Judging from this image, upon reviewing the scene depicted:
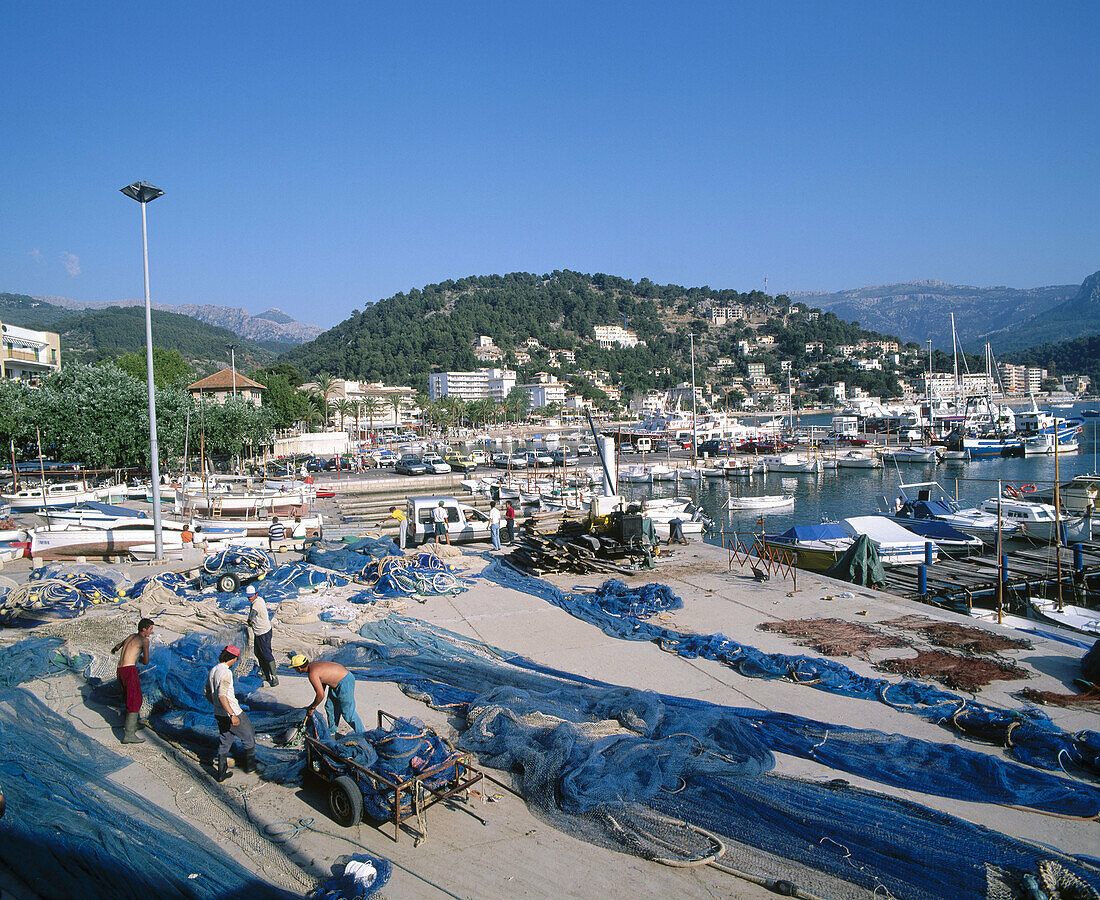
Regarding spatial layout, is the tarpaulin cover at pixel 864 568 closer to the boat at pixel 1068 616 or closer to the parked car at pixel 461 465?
the boat at pixel 1068 616

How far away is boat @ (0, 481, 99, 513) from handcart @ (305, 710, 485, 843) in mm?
24043

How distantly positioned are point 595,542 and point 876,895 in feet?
34.5

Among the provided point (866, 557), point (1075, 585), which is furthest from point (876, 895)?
point (1075, 585)

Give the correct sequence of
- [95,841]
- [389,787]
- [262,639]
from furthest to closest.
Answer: [262,639], [389,787], [95,841]

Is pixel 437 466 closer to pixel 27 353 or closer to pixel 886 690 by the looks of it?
pixel 27 353

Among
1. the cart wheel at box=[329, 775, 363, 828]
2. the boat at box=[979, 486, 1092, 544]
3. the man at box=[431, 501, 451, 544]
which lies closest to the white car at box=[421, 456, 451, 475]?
the man at box=[431, 501, 451, 544]

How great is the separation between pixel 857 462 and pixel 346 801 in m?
59.4

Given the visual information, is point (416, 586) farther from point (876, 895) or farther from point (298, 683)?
point (876, 895)

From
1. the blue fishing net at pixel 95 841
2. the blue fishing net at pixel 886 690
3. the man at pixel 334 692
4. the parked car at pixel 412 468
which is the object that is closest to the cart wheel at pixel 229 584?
the blue fishing net at pixel 886 690

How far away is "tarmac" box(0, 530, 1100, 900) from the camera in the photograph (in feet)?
15.2

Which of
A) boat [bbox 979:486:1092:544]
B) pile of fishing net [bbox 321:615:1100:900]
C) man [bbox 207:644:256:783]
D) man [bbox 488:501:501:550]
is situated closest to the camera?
pile of fishing net [bbox 321:615:1100:900]

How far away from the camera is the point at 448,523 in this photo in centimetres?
1847

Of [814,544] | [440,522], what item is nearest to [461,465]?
[440,522]

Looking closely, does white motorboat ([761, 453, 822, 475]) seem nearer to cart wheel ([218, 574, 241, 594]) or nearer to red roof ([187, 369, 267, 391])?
red roof ([187, 369, 267, 391])
